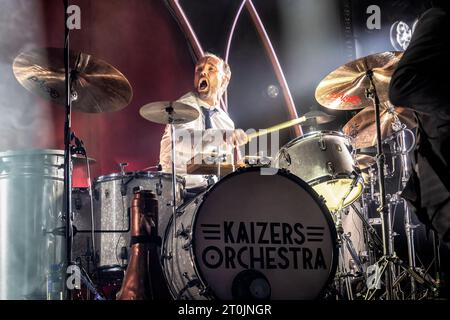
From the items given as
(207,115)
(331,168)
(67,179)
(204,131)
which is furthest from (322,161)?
(67,179)

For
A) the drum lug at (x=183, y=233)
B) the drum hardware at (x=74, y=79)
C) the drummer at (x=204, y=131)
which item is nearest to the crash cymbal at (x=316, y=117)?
the drummer at (x=204, y=131)

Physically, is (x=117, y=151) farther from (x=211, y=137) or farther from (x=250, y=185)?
(x=250, y=185)

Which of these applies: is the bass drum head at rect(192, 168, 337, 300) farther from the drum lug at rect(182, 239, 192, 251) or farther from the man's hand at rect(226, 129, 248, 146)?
the man's hand at rect(226, 129, 248, 146)

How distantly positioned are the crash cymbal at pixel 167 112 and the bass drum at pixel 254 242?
86cm

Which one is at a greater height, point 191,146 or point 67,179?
point 191,146

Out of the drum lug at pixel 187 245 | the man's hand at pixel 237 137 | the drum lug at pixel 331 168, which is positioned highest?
the man's hand at pixel 237 137

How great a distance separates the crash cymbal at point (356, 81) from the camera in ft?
14.6

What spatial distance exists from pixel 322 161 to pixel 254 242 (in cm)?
111

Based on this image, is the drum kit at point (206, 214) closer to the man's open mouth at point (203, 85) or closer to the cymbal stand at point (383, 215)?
the cymbal stand at point (383, 215)

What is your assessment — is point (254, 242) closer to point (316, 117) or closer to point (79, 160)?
point (79, 160)

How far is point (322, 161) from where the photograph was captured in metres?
4.46

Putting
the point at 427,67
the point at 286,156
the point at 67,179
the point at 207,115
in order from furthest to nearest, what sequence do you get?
1. the point at 207,115
2. the point at 286,156
3. the point at 67,179
4. the point at 427,67

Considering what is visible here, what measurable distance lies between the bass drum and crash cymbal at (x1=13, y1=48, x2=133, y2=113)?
1125mm
